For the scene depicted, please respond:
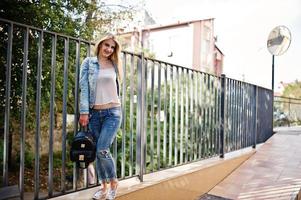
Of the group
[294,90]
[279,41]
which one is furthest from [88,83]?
[294,90]

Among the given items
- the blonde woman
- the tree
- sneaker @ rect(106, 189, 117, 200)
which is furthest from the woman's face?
the tree

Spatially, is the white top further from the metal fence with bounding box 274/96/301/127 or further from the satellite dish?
the metal fence with bounding box 274/96/301/127

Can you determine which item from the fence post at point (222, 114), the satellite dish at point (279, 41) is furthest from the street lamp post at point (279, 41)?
the fence post at point (222, 114)

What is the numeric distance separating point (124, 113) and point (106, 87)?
61 centimetres

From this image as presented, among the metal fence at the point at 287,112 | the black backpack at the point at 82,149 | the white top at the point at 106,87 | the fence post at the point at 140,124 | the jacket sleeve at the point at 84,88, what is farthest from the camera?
the metal fence at the point at 287,112

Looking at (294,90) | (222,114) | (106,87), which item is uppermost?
(294,90)

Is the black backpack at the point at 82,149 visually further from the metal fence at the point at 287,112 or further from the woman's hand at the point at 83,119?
the metal fence at the point at 287,112

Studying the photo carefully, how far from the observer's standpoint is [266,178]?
5.05 m

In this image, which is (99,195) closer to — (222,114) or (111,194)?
(111,194)

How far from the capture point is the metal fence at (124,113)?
266 cm

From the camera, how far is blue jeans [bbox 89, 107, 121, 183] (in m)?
2.86

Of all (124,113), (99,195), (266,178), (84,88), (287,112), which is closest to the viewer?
(84,88)

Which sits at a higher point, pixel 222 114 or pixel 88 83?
pixel 88 83

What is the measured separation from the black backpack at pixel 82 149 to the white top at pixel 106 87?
333 mm
